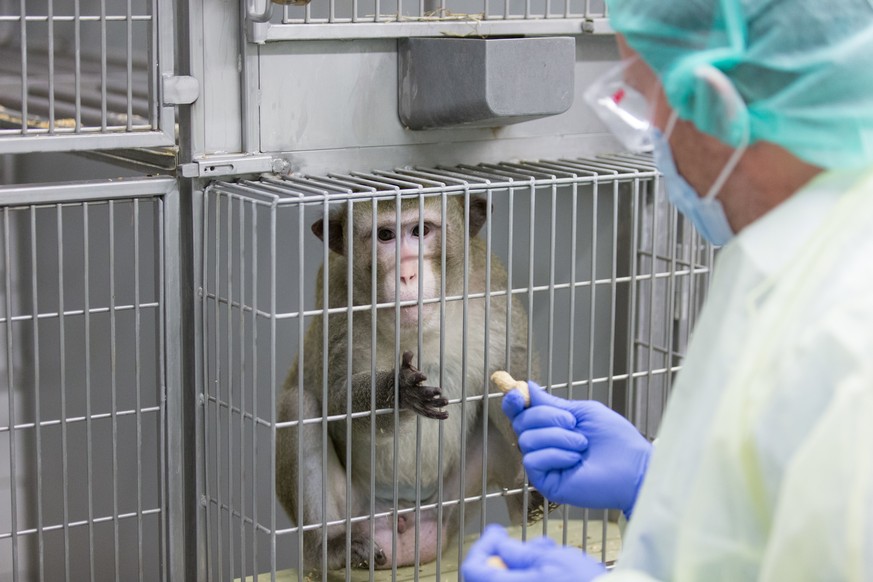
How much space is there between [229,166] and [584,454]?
0.95m

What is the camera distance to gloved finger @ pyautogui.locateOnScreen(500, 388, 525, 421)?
2.14 metres

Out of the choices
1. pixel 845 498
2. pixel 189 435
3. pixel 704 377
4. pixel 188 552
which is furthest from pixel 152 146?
pixel 845 498

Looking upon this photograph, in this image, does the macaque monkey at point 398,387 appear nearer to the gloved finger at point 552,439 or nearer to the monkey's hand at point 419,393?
the monkey's hand at point 419,393

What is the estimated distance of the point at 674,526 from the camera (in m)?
1.29

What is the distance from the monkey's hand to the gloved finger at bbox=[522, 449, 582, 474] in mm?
555

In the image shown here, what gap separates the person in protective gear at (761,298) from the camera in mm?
1127

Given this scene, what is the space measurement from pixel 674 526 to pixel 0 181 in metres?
2.49

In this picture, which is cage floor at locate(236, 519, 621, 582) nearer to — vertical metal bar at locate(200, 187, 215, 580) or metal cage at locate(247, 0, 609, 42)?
vertical metal bar at locate(200, 187, 215, 580)

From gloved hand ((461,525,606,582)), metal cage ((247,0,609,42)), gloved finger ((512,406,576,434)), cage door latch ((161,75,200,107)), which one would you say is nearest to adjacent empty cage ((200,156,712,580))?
cage door latch ((161,75,200,107))

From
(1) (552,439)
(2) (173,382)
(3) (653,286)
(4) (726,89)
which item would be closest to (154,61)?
(2) (173,382)

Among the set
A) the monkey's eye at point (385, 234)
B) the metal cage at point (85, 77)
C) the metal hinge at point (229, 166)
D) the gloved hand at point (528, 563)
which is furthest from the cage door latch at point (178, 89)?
the gloved hand at point (528, 563)

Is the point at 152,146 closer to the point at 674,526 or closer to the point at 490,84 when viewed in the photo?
the point at 490,84

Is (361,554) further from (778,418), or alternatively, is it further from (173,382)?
(778,418)

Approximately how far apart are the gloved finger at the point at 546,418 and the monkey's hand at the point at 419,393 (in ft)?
1.63
